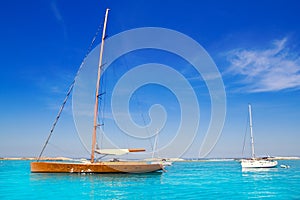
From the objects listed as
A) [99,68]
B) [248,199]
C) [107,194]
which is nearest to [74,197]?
[107,194]

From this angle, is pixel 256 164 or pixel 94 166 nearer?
pixel 94 166

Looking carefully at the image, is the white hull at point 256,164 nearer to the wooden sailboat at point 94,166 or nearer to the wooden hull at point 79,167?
the wooden sailboat at point 94,166

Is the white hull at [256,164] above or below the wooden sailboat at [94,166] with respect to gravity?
below

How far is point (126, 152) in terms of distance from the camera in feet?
109

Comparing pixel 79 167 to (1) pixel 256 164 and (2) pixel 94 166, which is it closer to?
(2) pixel 94 166

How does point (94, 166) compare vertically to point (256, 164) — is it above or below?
above

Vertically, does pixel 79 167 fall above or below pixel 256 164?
above

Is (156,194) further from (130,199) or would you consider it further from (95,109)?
(95,109)

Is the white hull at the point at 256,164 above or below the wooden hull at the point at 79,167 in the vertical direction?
below

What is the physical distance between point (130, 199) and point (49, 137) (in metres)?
18.3

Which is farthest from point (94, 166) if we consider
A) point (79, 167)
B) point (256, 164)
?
point (256, 164)

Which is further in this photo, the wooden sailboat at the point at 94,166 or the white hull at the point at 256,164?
the white hull at the point at 256,164

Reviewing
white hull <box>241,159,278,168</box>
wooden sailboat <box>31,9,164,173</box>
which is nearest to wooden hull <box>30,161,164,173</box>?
wooden sailboat <box>31,9,164,173</box>

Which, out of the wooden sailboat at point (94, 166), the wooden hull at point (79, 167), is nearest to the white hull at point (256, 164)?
the wooden sailboat at point (94, 166)
